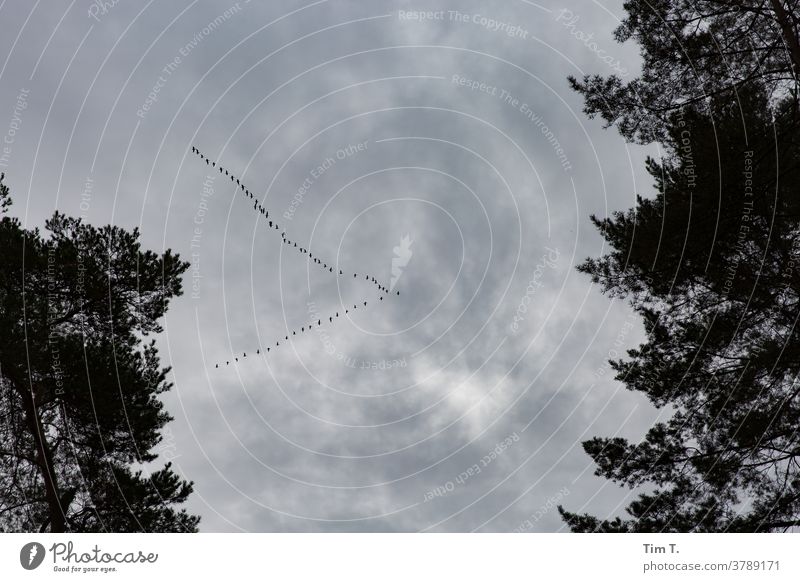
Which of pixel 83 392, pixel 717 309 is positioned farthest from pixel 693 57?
pixel 83 392

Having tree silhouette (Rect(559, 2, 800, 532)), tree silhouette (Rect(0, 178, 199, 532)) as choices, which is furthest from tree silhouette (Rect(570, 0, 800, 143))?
tree silhouette (Rect(0, 178, 199, 532))

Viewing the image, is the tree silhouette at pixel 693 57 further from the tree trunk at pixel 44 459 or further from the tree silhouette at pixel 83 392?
the tree trunk at pixel 44 459

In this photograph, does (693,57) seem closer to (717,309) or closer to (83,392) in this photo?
(717,309)

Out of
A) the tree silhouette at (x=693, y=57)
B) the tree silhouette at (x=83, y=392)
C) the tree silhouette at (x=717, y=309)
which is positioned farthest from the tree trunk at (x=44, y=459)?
the tree silhouette at (x=693, y=57)

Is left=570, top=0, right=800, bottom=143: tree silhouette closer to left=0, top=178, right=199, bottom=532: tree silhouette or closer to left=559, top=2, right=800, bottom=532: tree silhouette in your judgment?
left=559, top=2, right=800, bottom=532: tree silhouette
